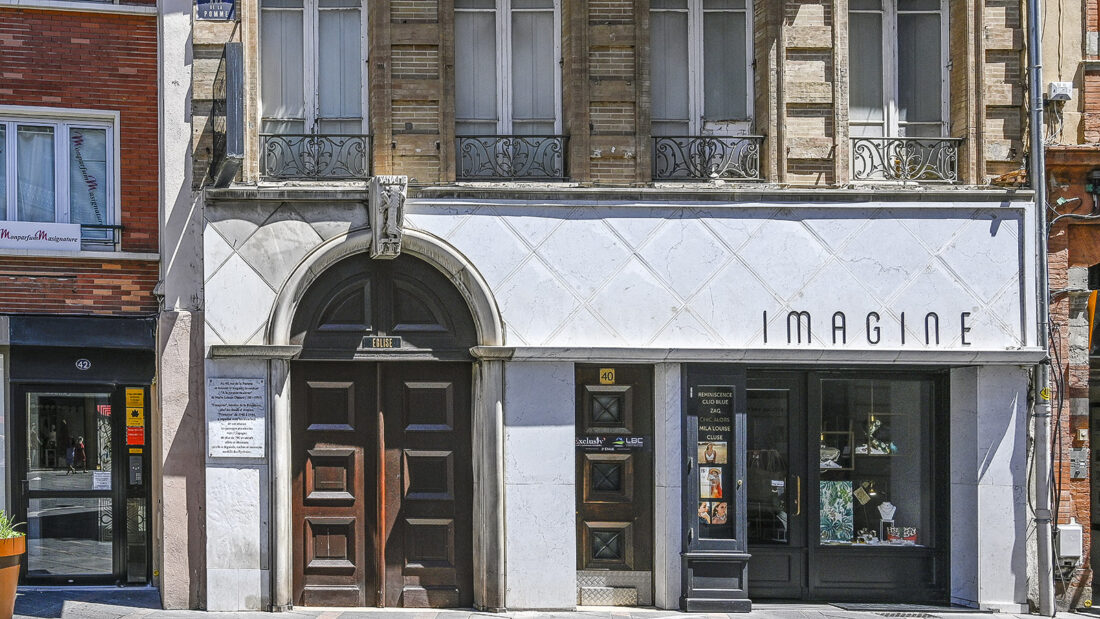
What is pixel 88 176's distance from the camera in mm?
11773

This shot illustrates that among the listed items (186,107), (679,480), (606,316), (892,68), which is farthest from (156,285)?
(892,68)

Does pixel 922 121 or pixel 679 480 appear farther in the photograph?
pixel 922 121

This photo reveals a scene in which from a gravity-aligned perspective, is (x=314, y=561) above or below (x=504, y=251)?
below

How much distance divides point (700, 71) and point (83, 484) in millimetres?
8306

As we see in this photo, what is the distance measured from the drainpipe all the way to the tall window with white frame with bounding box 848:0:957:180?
92 cm

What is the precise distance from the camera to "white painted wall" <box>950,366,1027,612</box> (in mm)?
11328

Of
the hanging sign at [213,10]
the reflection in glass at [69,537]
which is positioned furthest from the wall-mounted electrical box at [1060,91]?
the reflection in glass at [69,537]

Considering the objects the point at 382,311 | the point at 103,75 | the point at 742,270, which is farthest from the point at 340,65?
the point at 742,270

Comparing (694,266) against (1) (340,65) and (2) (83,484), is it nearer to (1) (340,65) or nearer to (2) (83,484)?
(1) (340,65)

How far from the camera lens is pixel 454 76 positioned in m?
11.5

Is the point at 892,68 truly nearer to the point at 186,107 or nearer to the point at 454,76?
the point at 454,76

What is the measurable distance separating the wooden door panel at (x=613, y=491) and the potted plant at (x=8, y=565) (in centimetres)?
552

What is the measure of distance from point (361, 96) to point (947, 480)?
7706 millimetres

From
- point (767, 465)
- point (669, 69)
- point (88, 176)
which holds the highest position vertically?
point (669, 69)
